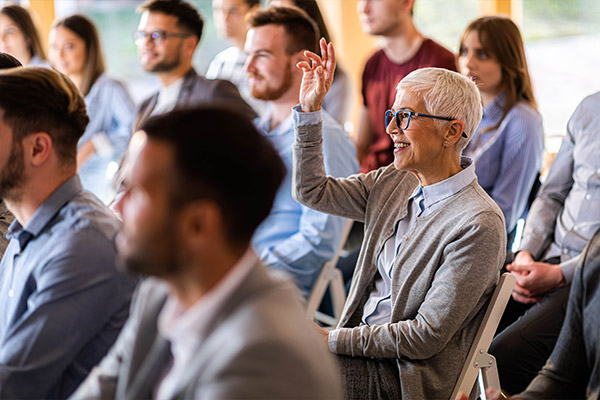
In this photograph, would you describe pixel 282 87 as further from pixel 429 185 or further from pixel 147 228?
pixel 147 228

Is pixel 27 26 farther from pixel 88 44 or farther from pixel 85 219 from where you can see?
pixel 85 219

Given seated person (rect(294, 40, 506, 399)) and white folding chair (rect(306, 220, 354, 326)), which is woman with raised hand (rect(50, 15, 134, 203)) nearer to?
white folding chair (rect(306, 220, 354, 326))

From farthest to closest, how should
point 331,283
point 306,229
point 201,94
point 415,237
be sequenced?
point 201,94 → point 331,283 → point 306,229 → point 415,237

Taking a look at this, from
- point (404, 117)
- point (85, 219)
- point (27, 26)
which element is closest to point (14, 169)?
point (85, 219)

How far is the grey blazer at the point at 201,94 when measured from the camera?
3512 mm

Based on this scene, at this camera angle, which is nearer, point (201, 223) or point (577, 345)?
point (201, 223)

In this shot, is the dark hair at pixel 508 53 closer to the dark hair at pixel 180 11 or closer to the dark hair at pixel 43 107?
the dark hair at pixel 180 11

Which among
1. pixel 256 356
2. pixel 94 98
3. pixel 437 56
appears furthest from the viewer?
pixel 94 98

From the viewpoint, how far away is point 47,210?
1.67 metres

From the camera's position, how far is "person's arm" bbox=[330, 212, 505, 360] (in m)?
1.81

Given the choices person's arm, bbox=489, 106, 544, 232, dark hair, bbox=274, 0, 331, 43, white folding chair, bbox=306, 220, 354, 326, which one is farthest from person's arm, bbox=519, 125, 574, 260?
dark hair, bbox=274, 0, 331, 43

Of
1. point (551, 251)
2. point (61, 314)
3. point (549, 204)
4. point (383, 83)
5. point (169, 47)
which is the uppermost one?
point (169, 47)

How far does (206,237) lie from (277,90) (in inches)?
78.2

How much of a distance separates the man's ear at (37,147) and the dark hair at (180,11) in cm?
238
